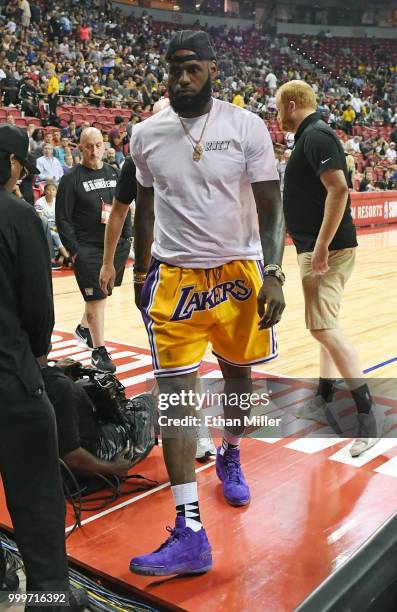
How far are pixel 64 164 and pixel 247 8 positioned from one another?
2923cm

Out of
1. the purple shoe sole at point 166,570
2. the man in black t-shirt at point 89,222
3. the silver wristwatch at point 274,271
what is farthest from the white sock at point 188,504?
the man in black t-shirt at point 89,222

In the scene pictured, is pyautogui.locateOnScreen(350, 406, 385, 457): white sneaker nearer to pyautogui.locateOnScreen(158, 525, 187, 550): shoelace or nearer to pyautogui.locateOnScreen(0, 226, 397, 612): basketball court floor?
pyautogui.locateOnScreen(0, 226, 397, 612): basketball court floor

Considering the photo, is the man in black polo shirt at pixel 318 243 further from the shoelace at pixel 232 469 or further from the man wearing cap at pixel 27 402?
the man wearing cap at pixel 27 402

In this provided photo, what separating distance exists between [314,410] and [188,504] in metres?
1.81

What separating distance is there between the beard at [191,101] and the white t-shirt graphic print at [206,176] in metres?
0.04

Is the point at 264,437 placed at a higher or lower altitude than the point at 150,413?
lower

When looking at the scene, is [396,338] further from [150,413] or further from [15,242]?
[15,242]

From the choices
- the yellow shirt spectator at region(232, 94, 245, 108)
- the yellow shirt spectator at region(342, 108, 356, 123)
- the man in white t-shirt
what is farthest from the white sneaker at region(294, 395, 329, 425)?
the yellow shirt spectator at region(342, 108, 356, 123)

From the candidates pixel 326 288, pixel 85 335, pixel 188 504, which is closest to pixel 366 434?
pixel 326 288

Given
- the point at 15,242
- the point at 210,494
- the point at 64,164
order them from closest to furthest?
1. the point at 15,242
2. the point at 210,494
3. the point at 64,164

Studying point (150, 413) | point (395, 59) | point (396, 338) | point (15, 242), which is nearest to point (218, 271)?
point (15, 242)

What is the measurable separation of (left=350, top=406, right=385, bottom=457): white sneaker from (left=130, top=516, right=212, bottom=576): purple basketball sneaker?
50.7 inches

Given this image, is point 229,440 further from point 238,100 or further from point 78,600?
point 238,100

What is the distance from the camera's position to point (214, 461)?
351 centimetres
